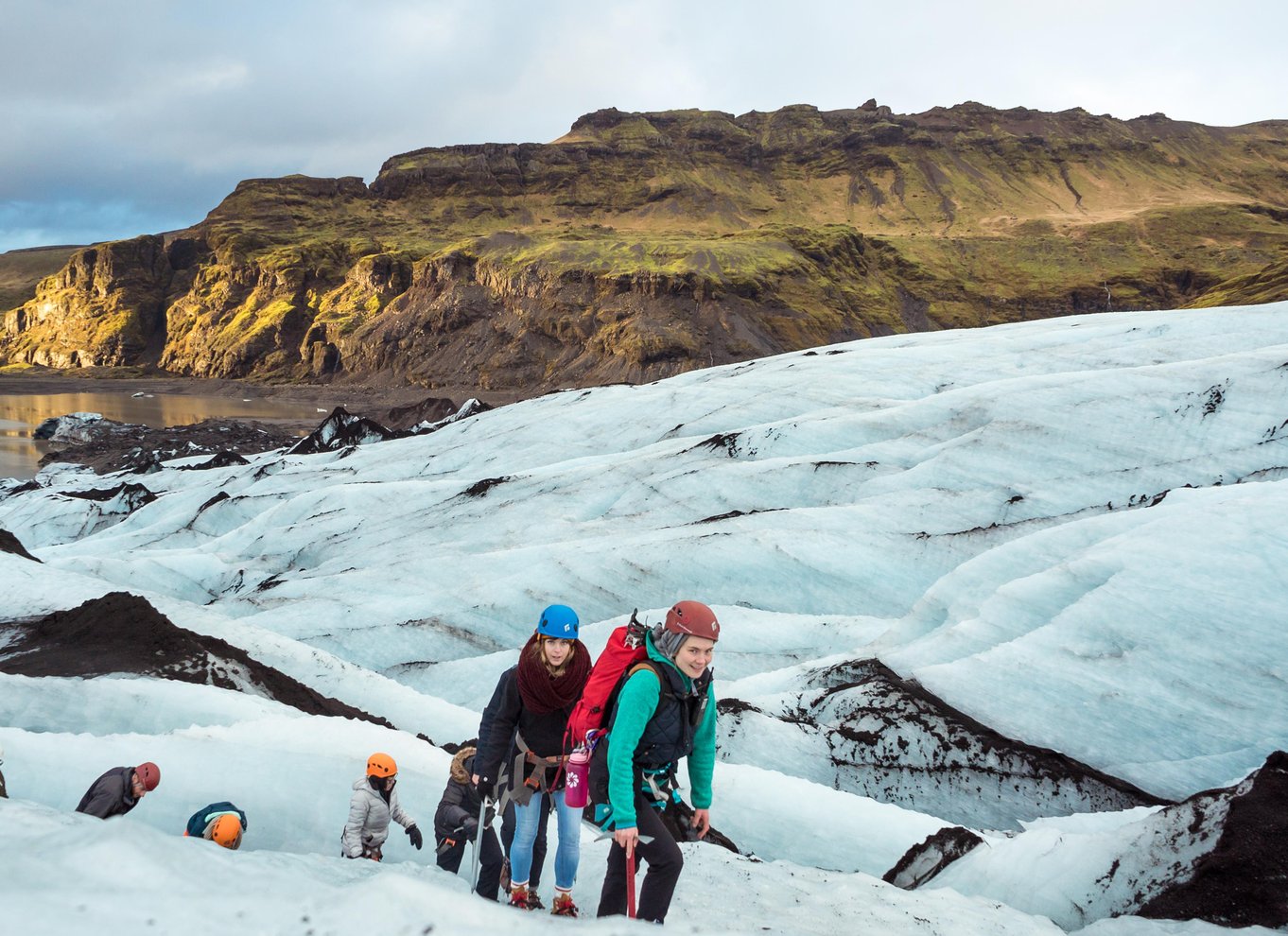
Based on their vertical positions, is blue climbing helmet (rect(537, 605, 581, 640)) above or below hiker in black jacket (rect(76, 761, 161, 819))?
above

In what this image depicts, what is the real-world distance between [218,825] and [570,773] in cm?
242

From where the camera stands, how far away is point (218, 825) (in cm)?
491

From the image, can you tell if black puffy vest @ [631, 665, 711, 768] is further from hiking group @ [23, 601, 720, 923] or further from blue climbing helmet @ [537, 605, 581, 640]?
blue climbing helmet @ [537, 605, 581, 640]

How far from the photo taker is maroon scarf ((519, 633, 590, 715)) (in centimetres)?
434

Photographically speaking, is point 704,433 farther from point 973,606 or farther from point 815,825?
point 815,825

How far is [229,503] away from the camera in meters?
22.2

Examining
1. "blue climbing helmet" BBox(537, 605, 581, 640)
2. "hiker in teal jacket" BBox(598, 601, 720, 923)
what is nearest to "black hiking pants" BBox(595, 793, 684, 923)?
"hiker in teal jacket" BBox(598, 601, 720, 923)

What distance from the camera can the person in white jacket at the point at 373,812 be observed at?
517cm

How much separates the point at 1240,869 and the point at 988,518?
8.90 meters

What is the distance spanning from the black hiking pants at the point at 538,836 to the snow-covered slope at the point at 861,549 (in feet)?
6.86

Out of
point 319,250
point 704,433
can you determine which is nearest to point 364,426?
point 704,433

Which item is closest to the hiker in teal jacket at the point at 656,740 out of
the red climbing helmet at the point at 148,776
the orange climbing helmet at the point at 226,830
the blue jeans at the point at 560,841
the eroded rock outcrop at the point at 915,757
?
the blue jeans at the point at 560,841

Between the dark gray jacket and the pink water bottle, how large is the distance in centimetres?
289

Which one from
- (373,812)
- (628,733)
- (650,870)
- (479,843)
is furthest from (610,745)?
(373,812)
